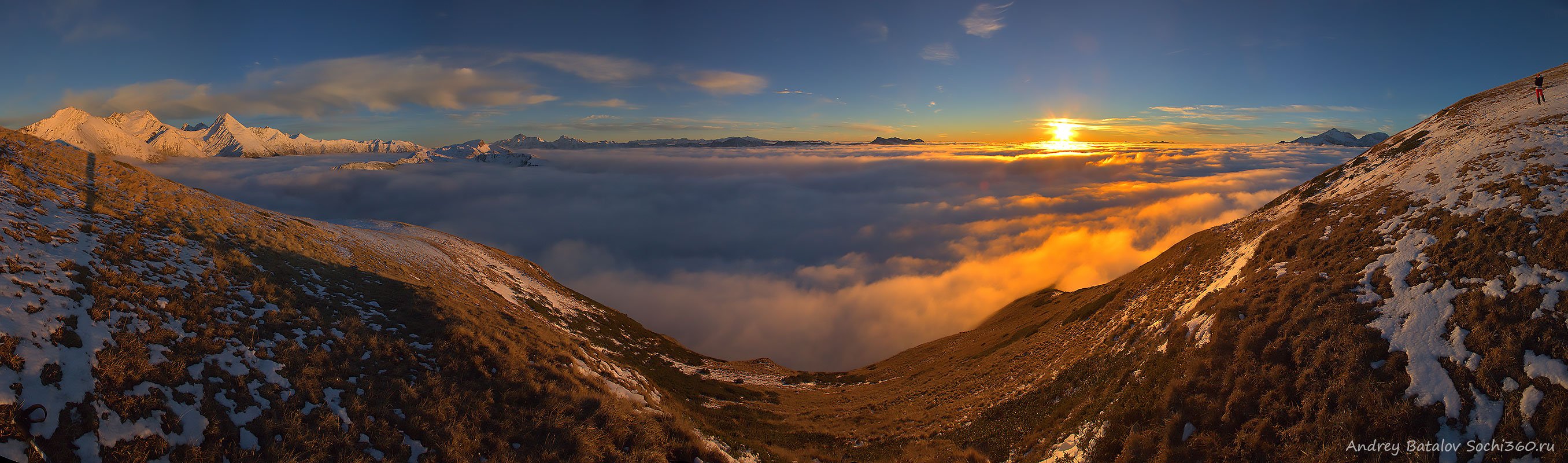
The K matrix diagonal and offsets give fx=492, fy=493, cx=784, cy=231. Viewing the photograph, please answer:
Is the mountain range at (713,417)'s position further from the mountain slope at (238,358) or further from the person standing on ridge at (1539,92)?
the person standing on ridge at (1539,92)

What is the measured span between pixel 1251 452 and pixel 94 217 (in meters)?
39.6

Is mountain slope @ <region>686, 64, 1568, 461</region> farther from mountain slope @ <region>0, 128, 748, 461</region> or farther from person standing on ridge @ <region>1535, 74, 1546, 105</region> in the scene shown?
mountain slope @ <region>0, 128, 748, 461</region>

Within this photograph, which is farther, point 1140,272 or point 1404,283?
point 1140,272

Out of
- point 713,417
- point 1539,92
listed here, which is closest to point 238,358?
point 713,417

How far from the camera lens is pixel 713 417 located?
105ft

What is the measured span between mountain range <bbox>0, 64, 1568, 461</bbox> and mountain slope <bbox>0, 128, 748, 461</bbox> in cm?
8

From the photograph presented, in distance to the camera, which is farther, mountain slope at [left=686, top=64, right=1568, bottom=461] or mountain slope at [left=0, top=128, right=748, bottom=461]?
mountain slope at [left=686, top=64, right=1568, bottom=461]

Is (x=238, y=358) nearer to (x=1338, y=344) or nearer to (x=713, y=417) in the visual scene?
(x=713, y=417)

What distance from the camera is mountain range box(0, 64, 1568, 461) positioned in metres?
10.5

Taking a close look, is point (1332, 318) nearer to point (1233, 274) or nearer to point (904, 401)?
point (1233, 274)

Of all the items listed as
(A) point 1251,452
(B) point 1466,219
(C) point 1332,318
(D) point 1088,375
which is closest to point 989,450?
(D) point 1088,375

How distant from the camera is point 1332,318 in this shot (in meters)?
15.5

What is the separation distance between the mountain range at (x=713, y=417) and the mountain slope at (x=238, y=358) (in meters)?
0.08

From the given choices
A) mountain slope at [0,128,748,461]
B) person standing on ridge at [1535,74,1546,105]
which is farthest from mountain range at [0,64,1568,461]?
person standing on ridge at [1535,74,1546,105]
